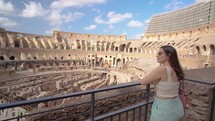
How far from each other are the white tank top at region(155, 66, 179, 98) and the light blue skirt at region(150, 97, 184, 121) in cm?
9

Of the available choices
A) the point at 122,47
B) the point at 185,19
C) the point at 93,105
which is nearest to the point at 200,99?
the point at 93,105

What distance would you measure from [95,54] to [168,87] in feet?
149

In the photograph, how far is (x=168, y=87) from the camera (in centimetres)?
225

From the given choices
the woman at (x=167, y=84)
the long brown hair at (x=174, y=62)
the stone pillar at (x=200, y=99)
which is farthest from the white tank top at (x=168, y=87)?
the stone pillar at (x=200, y=99)

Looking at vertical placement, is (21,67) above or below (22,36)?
below

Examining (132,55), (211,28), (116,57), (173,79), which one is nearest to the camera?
(173,79)

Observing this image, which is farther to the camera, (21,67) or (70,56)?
(70,56)

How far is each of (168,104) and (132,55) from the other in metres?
42.2

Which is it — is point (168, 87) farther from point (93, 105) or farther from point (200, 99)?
point (200, 99)

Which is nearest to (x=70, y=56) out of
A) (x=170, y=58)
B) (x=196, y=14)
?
(x=196, y=14)

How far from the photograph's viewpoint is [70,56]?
1634 inches

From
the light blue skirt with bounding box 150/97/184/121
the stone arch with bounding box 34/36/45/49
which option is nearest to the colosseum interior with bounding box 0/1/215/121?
the stone arch with bounding box 34/36/45/49

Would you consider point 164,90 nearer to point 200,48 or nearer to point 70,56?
point 200,48

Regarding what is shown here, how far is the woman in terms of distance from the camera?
2.23 metres
